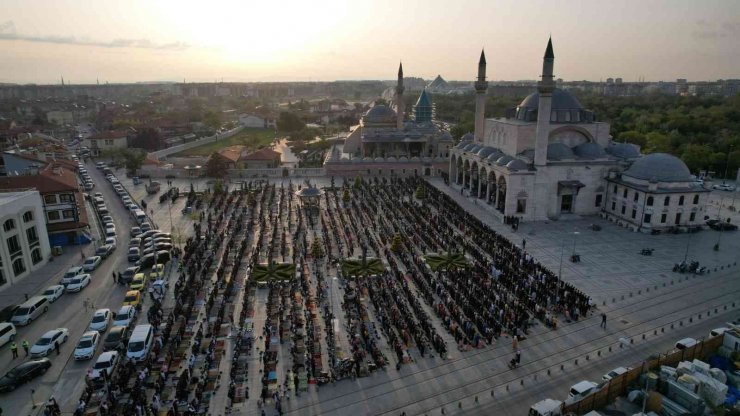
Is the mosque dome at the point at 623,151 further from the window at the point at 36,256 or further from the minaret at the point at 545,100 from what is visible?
the window at the point at 36,256

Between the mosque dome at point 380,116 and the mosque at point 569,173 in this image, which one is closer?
the mosque at point 569,173

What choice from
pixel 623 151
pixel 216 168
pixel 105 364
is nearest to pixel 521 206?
pixel 623 151

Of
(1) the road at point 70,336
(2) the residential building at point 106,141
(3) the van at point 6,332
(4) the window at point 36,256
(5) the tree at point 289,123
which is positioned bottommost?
(1) the road at point 70,336

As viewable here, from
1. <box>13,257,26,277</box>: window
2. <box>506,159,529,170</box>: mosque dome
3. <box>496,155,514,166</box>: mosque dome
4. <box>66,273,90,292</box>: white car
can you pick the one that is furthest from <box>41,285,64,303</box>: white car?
<box>496,155,514,166</box>: mosque dome

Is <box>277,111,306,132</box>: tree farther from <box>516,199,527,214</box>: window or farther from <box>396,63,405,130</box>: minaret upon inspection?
<box>516,199,527,214</box>: window

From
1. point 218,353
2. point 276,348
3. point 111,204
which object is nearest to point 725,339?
point 276,348

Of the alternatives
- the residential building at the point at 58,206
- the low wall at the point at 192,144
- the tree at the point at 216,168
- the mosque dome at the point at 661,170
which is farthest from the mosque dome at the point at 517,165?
the low wall at the point at 192,144
